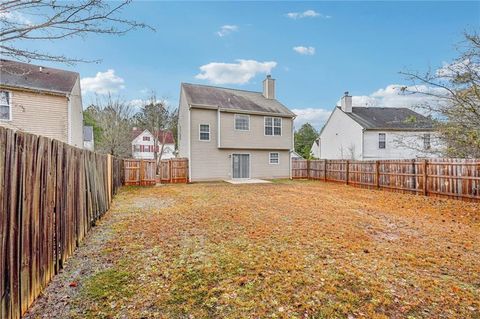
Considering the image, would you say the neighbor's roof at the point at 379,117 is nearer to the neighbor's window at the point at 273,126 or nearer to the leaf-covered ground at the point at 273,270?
the neighbor's window at the point at 273,126

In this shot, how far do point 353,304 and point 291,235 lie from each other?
2401mm

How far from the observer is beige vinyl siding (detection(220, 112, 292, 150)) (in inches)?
667

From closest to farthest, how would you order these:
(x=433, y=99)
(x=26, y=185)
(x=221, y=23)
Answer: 1. (x=26, y=185)
2. (x=433, y=99)
3. (x=221, y=23)

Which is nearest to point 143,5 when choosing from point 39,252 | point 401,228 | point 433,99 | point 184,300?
point 39,252

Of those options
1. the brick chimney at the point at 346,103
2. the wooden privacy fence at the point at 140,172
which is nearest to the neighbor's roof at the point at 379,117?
the brick chimney at the point at 346,103

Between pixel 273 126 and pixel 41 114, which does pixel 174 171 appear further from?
pixel 273 126

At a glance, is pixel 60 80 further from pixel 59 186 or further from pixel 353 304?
pixel 353 304

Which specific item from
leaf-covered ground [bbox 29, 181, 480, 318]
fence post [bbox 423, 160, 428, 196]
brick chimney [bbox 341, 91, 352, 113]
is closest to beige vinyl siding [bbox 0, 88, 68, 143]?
leaf-covered ground [bbox 29, 181, 480, 318]

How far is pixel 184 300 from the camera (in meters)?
2.69

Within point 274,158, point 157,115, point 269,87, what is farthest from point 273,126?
point 157,115

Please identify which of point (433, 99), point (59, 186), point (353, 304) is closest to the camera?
point (353, 304)

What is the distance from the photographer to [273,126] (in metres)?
18.5

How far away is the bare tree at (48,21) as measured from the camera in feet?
9.87

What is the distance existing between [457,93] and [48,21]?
267 inches
